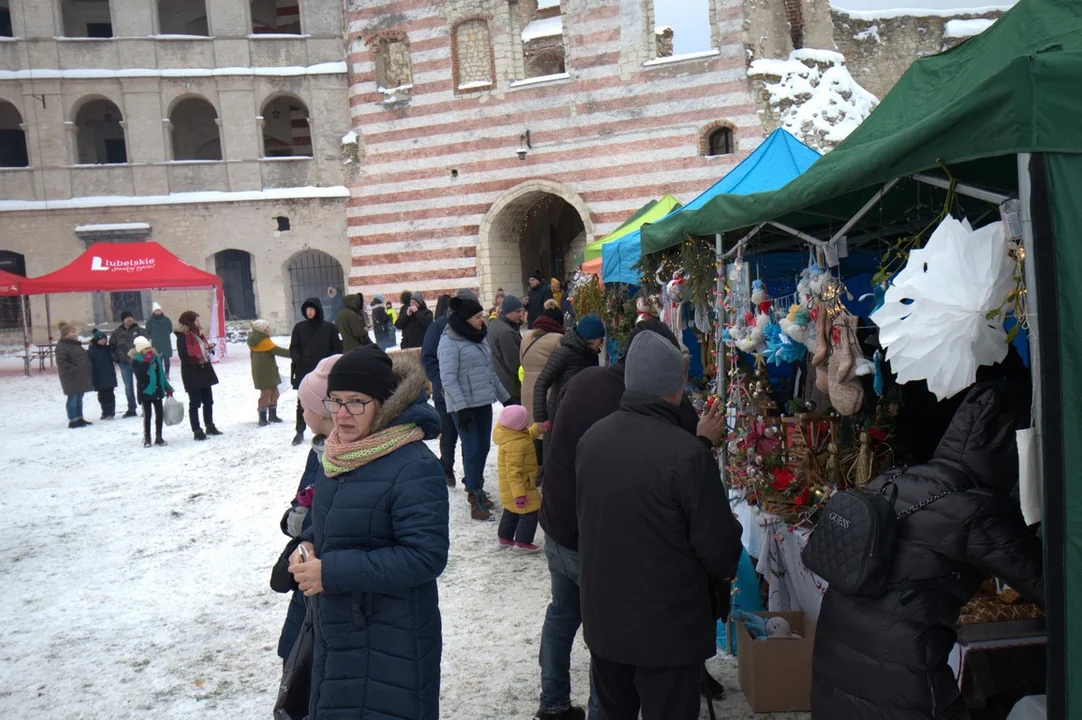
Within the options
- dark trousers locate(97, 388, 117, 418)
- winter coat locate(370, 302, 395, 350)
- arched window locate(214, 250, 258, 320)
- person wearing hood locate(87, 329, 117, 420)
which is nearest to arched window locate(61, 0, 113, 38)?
arched window locate(214, 250, 258, 320)

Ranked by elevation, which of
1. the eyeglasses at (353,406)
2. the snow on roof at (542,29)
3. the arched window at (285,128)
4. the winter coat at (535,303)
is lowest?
the eyeglasses at (353,406)

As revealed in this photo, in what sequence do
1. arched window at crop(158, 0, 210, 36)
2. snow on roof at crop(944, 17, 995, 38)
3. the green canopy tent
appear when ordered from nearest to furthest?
1. the green canopy tent
2. snow on roof at crop(944, 17, 995, 38)
3. arched window at crop(158, 0, 210, 36)

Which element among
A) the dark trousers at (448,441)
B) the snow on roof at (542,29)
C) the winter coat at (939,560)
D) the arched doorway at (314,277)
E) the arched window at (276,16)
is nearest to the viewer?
the winter coat at (939,560)

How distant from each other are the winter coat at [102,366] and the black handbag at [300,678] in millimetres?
11306

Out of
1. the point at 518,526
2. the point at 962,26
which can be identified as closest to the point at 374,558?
the point at 518,526

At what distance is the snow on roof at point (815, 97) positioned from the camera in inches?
699

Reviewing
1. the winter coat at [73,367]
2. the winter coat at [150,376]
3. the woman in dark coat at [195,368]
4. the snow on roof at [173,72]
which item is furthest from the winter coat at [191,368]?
the snow on roof at [173,72]

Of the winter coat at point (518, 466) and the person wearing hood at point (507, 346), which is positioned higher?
the person wearing hood at point (507, 346)

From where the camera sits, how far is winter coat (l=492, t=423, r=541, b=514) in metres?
5.58

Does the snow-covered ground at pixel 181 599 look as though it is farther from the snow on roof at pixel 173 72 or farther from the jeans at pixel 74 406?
the snow on roof at pixel 173 72

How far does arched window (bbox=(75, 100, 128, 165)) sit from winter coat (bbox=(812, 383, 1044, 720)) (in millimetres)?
27876

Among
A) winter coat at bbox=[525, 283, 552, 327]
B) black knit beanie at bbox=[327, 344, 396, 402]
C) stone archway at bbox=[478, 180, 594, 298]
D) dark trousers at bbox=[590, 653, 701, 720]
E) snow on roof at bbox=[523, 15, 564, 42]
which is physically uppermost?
snow on roof at bbox=[523, 15, 564, 42]

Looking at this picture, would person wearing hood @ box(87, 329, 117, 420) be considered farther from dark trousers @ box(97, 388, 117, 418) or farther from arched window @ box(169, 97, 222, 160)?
arched window @ box(169, 97, 222, 160)

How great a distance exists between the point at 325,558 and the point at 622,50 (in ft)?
60.5
